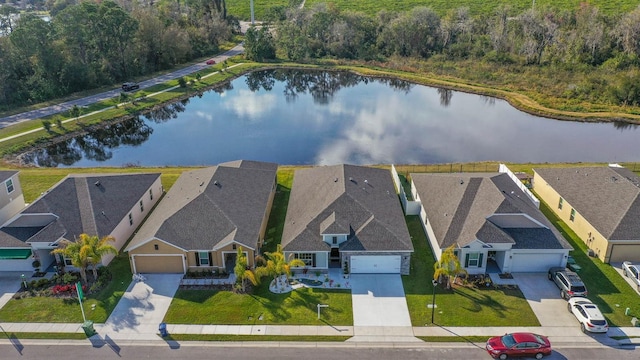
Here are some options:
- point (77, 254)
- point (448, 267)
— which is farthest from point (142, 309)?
point (448, 267)

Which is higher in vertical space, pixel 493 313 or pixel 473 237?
pixel 473 237

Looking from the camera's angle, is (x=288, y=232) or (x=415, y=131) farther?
(x=415, y=131)

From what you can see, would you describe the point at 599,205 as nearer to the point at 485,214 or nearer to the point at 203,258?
the point at 485,214

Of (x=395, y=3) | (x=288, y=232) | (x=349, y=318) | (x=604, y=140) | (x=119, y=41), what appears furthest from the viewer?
(x=395, y=3)

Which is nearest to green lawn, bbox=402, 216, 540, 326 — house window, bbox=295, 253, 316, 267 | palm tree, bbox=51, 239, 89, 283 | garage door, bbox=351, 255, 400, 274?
garage door, bbox=351, 255, 400, 274

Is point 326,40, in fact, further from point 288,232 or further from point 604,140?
point 288,232

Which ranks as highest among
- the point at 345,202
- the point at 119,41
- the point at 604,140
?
the point at 119,41

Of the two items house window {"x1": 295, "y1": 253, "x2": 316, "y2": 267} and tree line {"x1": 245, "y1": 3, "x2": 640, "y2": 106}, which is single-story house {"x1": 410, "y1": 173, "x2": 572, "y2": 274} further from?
tree line {"x1": 245, "y1": 3, "x2": 640, "y2": 106}

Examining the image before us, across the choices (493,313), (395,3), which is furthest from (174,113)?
(395,3)
